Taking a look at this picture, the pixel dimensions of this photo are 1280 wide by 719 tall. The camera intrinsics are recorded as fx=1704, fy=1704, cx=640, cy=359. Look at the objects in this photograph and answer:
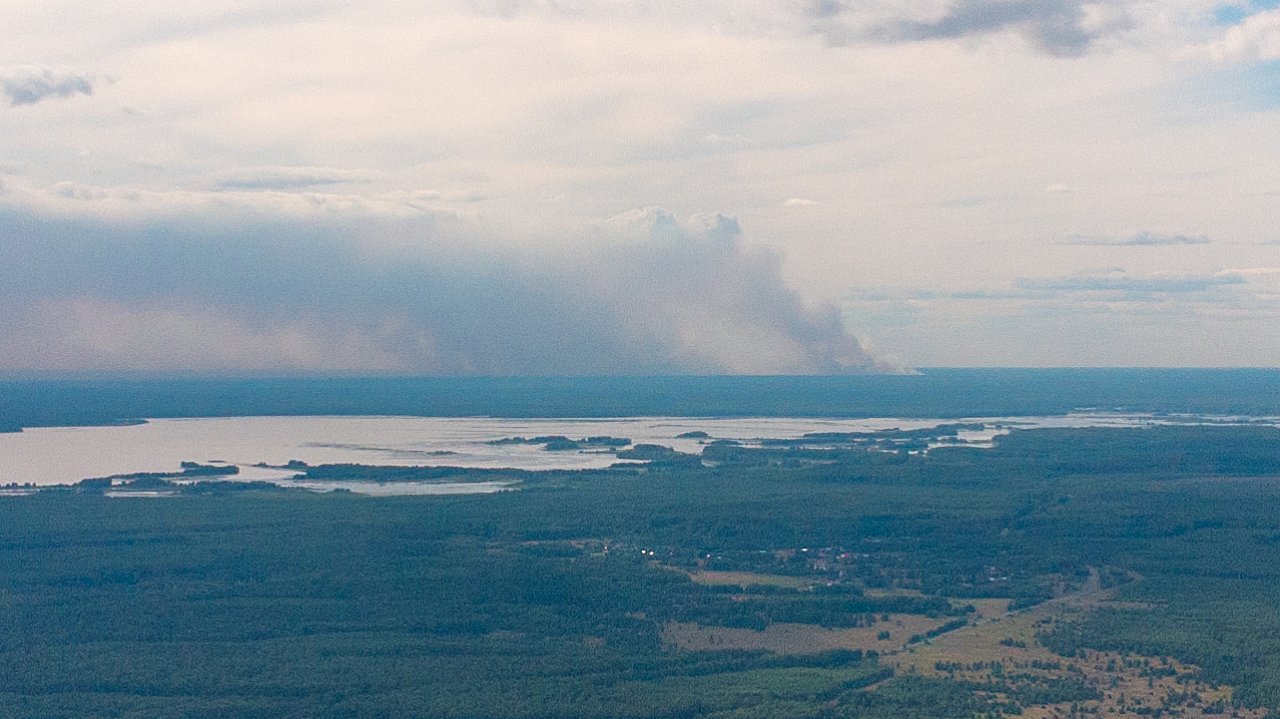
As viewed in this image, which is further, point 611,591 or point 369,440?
point 369,440

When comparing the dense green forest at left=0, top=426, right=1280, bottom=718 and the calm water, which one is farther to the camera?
the calm water

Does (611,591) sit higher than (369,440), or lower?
lower

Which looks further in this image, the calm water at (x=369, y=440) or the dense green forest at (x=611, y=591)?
the calm water at (x=369, y=440)

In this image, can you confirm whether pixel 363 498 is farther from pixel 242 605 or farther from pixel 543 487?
pixel 242 605

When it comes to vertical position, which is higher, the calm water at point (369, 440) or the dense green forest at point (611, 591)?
the calm water at point (369, 440)

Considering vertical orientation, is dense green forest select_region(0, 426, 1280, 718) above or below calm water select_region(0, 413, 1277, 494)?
below

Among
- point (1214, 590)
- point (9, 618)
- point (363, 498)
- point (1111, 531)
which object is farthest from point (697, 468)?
point (9, 618)
